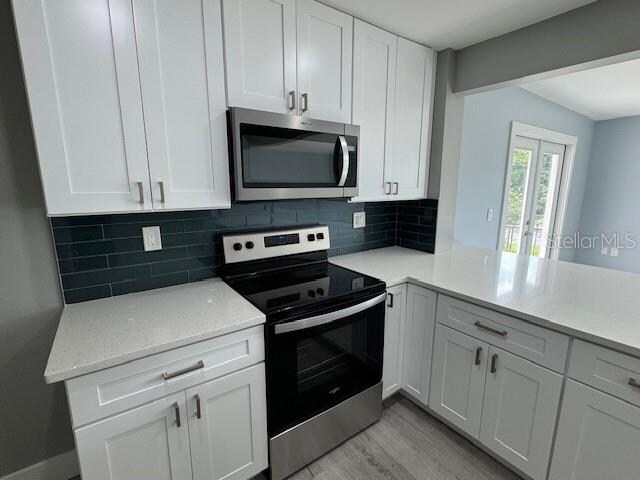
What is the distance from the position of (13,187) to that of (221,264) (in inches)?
36.2

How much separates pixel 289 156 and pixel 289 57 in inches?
18.6

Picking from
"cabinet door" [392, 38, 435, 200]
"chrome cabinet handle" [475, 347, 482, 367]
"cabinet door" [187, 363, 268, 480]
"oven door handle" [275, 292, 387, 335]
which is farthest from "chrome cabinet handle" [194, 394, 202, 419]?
"cabinet door" [392, 38, 435, 200]

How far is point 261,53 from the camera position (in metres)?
1.40

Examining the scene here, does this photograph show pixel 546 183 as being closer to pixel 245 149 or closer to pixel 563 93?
pixel 563 93

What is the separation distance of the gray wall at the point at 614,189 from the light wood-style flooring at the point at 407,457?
4531 mm

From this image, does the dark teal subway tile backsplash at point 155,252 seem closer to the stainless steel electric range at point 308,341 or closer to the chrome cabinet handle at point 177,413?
the stainless steel electric range at point 308,341

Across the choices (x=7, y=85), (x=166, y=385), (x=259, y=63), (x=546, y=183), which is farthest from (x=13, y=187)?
(x=546, y=183)

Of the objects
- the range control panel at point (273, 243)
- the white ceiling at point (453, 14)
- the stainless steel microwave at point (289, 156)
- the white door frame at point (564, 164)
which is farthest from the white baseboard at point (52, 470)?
the white door frame at point (564, 164)

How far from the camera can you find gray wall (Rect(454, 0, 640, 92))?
4.69 ft

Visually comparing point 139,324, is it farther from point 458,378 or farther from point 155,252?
point 458,378

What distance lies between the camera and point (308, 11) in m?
1.51

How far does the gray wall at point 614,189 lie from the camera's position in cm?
422


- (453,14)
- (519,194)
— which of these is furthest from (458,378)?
(519,194)

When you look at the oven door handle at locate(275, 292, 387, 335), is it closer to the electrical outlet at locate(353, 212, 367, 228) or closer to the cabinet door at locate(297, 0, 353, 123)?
the electrical outlet at locate(353, 212, 367, 228)
